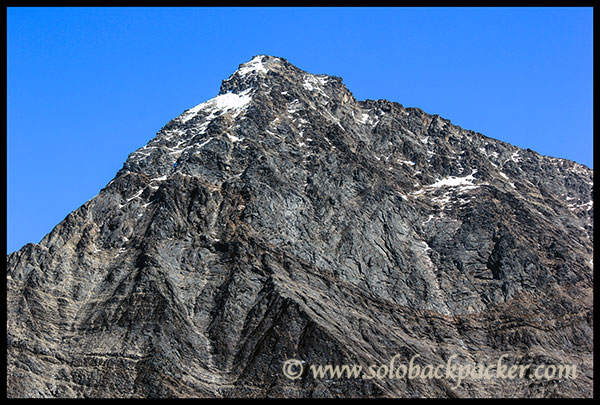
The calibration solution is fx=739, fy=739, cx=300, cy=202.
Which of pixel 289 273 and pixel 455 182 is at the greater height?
pixel 455 182

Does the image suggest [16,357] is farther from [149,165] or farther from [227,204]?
[149,165]

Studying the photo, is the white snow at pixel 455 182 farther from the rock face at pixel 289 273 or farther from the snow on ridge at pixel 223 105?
the snow on ridge at pixel 223 105

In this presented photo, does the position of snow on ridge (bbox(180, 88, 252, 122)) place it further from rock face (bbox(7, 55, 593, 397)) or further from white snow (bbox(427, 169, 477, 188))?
white snow (bbox(427, 169, 477, 188))

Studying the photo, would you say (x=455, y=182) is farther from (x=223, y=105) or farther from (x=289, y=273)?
(x=289, y=273)

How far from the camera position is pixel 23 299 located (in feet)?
398

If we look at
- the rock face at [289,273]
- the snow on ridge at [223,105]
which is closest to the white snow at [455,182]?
the rock face at [289,273]

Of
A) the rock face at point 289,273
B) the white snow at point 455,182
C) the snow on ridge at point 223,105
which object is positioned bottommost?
the rock face at point 289,273

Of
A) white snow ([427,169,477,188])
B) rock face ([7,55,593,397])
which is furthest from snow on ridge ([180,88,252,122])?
white snow ([427,169,477,188])

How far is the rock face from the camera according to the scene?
368 feet

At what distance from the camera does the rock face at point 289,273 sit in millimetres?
112062

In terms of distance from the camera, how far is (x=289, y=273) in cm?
13138

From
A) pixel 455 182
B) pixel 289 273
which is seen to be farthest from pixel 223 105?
pixel 289 273
